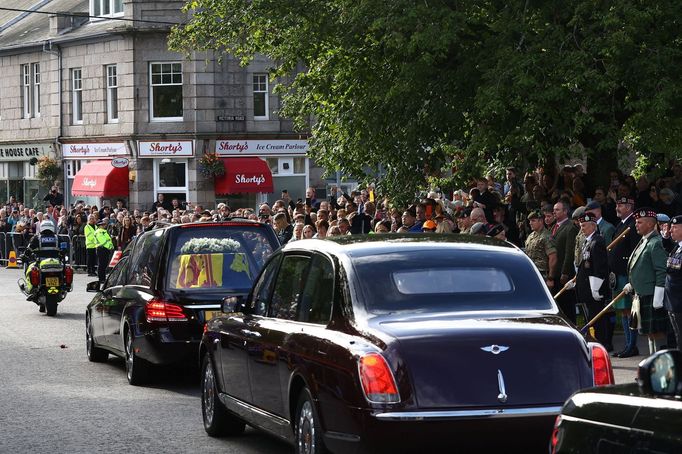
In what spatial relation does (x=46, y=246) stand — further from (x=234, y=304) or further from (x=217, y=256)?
(x=234, y=304)

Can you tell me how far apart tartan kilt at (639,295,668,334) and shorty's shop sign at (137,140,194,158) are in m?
35.4

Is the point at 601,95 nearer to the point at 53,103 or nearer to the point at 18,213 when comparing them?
the point at 18,213

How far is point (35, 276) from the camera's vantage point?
80.5 feet

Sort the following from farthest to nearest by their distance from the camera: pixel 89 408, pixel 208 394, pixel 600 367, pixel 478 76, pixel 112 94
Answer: pixel 112 94 < pixel 478 76 < pixel 89 408 < pixel 208 394 < pixel 600 367

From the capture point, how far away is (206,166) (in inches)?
1916

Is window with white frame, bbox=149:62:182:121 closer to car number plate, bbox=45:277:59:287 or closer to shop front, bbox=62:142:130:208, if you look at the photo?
shop front, bbox=62:142:130:208

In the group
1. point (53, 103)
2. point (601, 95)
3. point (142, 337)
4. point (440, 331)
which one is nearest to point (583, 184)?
point (601, 95)

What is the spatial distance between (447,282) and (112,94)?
43401mm

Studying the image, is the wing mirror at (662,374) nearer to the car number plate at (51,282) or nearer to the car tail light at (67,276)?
the car number plate at (51,282)

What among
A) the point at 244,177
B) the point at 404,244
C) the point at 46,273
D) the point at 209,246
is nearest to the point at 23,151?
the point at 244,177

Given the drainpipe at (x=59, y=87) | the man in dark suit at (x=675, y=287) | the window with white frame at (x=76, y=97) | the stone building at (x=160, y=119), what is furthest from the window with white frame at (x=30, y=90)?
the man in dark suit at (x=675, y=287)

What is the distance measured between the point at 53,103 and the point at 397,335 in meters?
47.6

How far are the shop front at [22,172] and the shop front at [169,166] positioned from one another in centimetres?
681

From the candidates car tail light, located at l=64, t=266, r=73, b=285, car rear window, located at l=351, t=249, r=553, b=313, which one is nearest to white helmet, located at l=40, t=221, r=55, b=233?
car tail light, located at l=64, t=266, r=73, b=285
